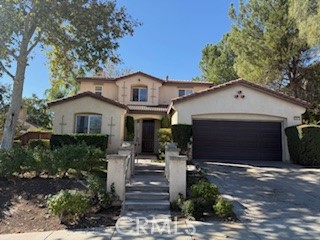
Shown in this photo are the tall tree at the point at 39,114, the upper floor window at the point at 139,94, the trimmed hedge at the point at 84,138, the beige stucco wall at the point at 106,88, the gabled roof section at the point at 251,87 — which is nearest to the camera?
the gabled roof section at the point at 251,87

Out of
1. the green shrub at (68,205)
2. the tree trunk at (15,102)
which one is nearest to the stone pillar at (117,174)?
the green shrub at (68,205)

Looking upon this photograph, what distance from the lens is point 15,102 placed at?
541 inches

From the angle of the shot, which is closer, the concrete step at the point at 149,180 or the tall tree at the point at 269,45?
the concrete step at the point at 149,180

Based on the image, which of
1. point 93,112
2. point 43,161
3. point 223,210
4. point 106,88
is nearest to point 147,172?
point 43,161

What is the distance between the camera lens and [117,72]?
36906mm

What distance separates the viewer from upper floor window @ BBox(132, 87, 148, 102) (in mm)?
24516

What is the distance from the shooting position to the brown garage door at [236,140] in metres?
16.9

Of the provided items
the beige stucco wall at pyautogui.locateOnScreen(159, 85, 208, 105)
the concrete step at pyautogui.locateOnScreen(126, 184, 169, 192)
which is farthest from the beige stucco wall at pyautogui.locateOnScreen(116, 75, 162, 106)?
the concrete step at pyautogui.locateOnScreen(126, 184, 169, 192)

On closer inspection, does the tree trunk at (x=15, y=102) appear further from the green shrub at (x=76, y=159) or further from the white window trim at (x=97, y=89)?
the white window trim at (x=97, y=89)

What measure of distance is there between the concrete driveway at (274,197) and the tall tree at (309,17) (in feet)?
23.5

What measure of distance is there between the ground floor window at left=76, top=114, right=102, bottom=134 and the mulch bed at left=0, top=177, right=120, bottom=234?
9.17m

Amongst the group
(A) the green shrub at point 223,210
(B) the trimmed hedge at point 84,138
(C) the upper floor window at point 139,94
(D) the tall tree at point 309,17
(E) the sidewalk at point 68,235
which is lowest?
(E) the sidewalk at point 68,235

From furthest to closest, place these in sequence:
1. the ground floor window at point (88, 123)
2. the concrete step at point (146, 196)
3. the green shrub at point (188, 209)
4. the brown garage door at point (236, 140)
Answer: the ground floor window at point (88, 123)
the brown garage door at point (236, 140)
the concrete step at point (146, 196)
the green shrub at point (188, 209)

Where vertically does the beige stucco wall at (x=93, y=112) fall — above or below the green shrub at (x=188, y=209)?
above
